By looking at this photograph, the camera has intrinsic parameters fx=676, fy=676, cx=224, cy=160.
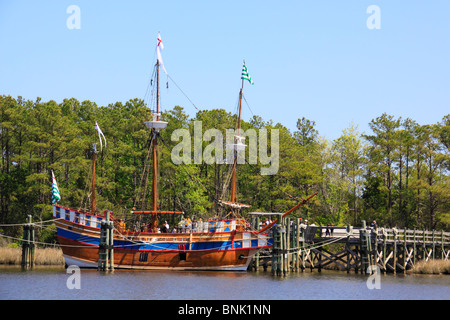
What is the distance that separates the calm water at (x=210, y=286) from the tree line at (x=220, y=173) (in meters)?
21.9

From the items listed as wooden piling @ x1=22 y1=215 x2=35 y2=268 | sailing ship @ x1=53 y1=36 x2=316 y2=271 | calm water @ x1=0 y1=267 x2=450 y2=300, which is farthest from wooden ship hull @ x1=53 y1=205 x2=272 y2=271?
wooden piling @ x1=22 y1=215 x2=35 y2=268

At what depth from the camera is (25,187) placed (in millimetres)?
71062

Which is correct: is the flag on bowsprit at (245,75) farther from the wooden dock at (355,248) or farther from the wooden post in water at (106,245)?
the wooden post in water at (106,245)

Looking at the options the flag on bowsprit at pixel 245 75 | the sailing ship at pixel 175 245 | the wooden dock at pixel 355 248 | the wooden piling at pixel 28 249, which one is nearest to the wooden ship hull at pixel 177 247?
the sailing ship at pixel 175 245

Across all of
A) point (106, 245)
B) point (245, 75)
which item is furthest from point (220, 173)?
point (106, 245)

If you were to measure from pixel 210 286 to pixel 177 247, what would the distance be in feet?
37.9

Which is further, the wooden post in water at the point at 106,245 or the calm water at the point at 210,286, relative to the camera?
the wooden post in water at the point at 106,245

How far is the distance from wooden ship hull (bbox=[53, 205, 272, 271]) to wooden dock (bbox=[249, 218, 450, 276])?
9.80ft

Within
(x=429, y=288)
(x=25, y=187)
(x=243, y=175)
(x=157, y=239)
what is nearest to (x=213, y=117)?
(x=243, y=175)

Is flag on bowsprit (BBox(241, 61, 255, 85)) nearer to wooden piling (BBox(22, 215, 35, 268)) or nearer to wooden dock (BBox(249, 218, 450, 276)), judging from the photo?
wooden dock (BBox(249, 218, 450, 276))

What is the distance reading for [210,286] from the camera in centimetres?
4094

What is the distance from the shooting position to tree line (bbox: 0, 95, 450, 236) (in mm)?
70500

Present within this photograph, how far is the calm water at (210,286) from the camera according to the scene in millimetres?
36438

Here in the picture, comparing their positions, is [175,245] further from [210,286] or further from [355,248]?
[355,248]
